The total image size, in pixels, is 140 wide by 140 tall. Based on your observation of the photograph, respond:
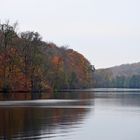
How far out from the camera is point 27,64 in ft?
358

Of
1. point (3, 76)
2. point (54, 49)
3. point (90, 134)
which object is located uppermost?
point (54, 49)

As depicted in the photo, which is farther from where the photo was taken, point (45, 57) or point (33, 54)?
point (45, 57)

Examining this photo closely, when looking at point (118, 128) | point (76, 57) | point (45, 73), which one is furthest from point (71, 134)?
point (76, 57)

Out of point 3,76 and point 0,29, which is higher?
point 0,29

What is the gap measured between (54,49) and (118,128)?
113388 millimetres

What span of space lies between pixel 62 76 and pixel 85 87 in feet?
109

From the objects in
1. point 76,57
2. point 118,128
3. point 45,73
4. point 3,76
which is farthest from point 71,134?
point 76,57

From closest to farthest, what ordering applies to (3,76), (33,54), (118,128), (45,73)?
(118,128), (3,76), (33,54), (45,73)

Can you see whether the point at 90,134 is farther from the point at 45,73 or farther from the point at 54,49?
the point at 54,49

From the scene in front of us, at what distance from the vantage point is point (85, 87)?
16188 centimetres

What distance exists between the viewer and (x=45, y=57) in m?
118

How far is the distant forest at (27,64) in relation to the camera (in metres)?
99.1

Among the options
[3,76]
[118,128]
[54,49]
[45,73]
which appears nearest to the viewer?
[118,128]

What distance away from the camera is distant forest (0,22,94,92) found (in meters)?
99.1
